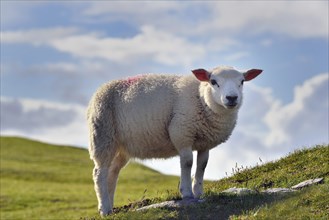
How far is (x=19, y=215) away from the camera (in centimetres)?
4262

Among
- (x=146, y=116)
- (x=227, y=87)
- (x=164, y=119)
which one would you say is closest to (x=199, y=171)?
(x=164, y=119)

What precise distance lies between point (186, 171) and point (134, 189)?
46.1 metres

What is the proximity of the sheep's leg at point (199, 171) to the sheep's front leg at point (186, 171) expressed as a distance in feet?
1.74

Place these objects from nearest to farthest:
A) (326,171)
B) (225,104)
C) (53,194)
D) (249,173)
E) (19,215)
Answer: (225,104) < (326,171) < (249,173) < (19,215) < (53,194)

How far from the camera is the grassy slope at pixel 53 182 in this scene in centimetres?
4544

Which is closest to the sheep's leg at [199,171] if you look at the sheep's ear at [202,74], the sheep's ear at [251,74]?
the sheep's ear at [202,74]

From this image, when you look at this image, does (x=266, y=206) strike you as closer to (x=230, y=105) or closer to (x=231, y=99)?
(x=230, y=105)

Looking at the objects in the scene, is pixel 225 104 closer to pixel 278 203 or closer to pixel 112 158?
pixel 278 203

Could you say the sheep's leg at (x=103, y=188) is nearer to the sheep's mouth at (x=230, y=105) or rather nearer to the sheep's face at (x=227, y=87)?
the sheep's face at (x=227, y=87)

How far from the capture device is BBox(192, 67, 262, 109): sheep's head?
14.6 metres

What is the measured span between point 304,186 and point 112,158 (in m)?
4.95

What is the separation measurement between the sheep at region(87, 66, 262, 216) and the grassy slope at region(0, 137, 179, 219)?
24.8ft

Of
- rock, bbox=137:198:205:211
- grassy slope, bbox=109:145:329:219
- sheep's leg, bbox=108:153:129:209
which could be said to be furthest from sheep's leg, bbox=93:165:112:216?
rock, bbox=137:198:205:211

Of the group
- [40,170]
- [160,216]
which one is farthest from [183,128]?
[40,170]
